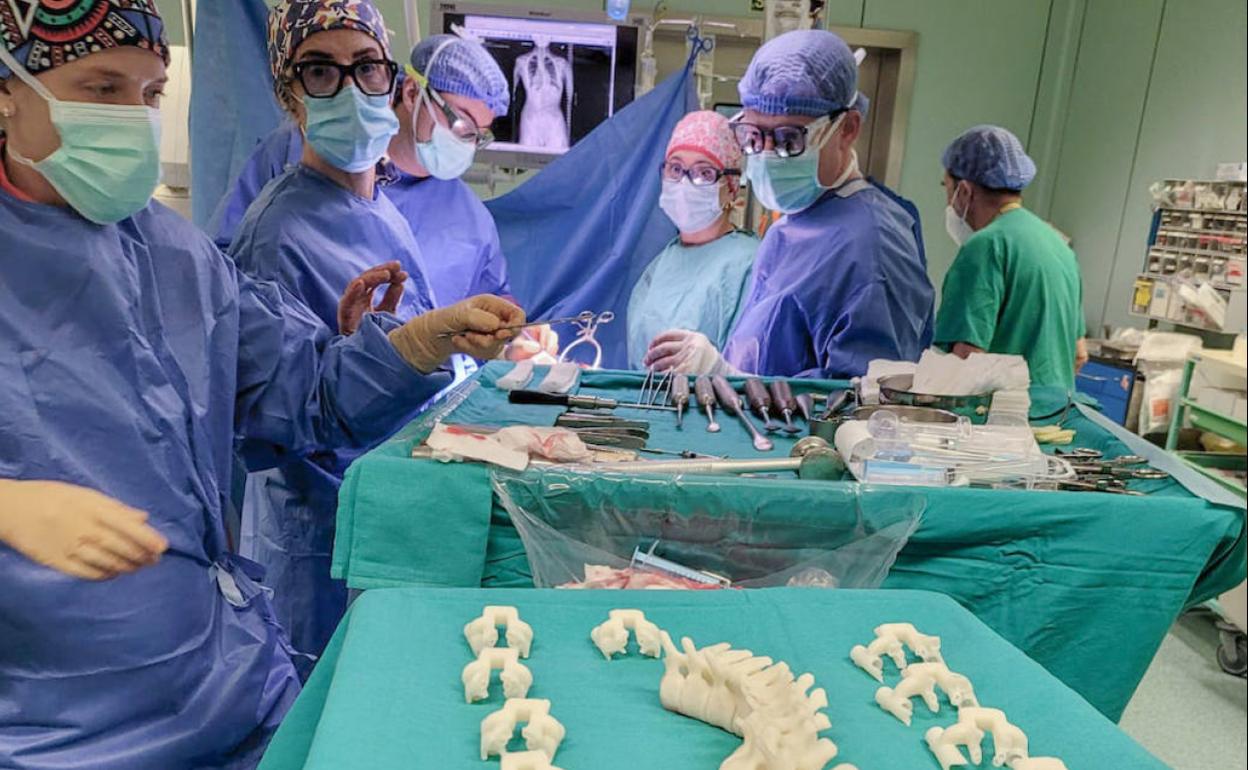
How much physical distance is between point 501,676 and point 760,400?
98cm

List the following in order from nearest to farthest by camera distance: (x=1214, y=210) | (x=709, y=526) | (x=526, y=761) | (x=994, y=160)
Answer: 1. (x=526, y=761)
2. (x=709, y=526)
3. (x=994, y=160)
4. (x=1214, y=210)

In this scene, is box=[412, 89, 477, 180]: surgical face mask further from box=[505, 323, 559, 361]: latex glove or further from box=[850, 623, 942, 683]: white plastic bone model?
box=[850, 623, 942, 683]: white plastic bone model

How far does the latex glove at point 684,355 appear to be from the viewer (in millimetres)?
2096

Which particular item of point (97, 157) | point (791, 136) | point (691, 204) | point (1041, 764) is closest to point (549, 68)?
point (691, 204)

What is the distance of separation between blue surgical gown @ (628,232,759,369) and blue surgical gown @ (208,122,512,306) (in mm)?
467

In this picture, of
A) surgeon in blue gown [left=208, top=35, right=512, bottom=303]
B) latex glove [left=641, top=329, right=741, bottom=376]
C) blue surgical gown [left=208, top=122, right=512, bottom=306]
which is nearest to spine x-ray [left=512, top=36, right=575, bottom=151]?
surgeon in blue gown [left=208, top=35, right=512, bottom=303]

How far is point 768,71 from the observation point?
2.13 meters

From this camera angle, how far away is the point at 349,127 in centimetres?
190

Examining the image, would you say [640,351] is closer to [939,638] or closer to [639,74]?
[639,74]

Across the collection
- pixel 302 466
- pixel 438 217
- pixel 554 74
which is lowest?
pixel 302 466

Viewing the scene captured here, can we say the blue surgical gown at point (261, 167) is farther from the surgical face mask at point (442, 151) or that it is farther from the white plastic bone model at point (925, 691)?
the white plastic bone model at point (925, 691)

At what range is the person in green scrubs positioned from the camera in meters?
2.79

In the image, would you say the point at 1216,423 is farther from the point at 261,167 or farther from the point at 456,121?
the point at 261,167

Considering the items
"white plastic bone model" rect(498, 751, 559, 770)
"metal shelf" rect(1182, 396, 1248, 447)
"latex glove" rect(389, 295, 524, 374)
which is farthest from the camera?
"metal shelf" rect(1182, 396, 1248, 447)
